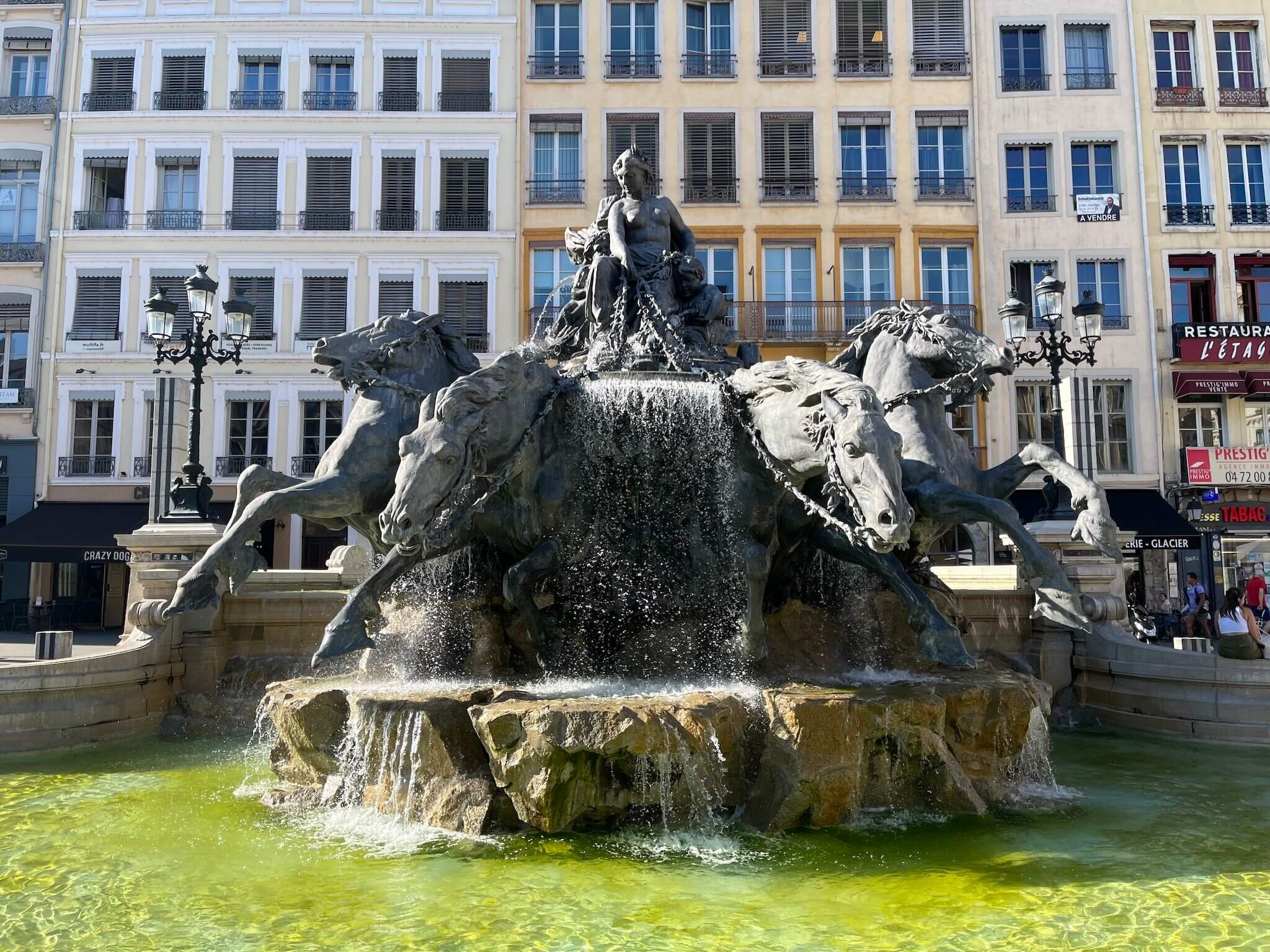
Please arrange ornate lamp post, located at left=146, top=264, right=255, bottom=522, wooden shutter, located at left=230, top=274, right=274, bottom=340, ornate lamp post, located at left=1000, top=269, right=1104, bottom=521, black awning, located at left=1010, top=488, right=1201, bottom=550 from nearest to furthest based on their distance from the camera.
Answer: ornate lamp post, located at left=146, top=264, right=255, bottom=522 → ornate lamp post, located at left=1000, top=269, right=1104, bottom=521 → black awning, located at left=1010, top=488, right=1201, bottom=550 → wooden shutter, located at left=230, top=274, right=274, bottom=340

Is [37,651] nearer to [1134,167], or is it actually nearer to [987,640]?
[987,640]

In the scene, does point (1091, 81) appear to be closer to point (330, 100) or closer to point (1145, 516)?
point (1145, 516)

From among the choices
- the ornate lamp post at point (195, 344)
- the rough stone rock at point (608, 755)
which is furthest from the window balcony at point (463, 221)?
the rough stone rock at point (608, 755)

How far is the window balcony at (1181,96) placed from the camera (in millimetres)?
28078

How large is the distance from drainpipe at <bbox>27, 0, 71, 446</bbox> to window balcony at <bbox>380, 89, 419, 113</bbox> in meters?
9.33

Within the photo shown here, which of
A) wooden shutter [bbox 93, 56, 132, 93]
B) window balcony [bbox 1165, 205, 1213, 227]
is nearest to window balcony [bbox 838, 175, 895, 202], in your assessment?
window balcony [bbox 1165, 205, 1213, 227]

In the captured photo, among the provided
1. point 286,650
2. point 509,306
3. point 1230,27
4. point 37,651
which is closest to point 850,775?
point 286,650

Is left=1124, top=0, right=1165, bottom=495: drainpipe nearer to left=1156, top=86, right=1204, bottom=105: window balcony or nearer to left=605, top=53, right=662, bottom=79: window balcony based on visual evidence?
left=1156, top=86, right=1204, bottom=105: window balcony

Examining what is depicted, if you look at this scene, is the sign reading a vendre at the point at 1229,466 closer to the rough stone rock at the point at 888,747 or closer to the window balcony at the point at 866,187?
the window balcony at the point at 866,187

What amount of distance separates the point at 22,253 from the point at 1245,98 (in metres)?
35.1

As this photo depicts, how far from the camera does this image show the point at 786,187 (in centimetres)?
2836

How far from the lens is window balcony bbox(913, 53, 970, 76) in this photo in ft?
93.8

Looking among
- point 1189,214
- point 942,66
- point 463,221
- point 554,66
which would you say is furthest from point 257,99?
point 1189,214

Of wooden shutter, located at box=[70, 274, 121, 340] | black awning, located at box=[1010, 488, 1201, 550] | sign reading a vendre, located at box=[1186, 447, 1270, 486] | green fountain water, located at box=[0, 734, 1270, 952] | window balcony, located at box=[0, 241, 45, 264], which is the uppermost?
window balcony, located at box=[0, 241, 45, 264]
